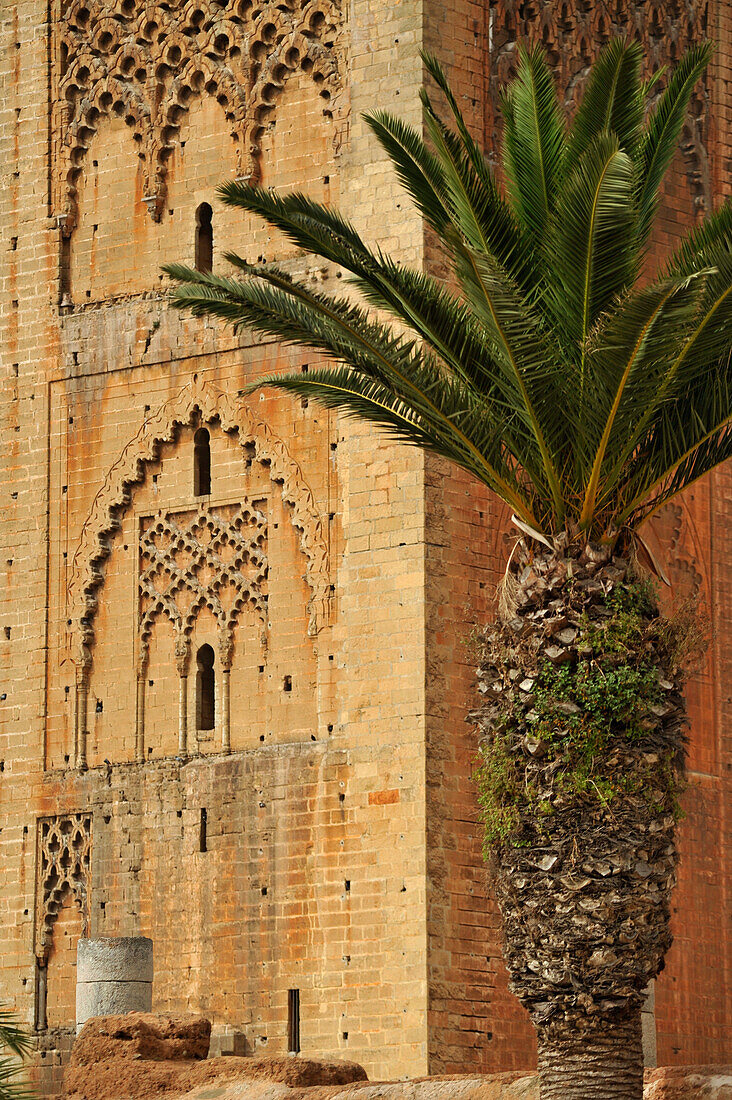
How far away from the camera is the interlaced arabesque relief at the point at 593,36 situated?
22.2 m

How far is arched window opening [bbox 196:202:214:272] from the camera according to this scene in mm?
22812

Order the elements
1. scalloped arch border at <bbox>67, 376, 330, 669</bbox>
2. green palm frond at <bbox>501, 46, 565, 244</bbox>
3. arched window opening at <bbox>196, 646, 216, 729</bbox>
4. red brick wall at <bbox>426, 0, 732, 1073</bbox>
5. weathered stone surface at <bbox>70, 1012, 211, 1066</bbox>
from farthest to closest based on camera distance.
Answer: arched window opening at <bbox>196, 646, 216, 729</bbox>, scalloped arch border at <bbox>67, 376, 330, 669</bbox>, red brick wall at <bbox>426, 0, 732, 1073</bbox>, weathered stone surface at <bbox>70, 1012, 211, 1066</bbox>, green palm frond at <bbox>501, 46, 565, 244</bbox>

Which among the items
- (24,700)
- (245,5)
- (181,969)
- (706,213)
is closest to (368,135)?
(245,5)

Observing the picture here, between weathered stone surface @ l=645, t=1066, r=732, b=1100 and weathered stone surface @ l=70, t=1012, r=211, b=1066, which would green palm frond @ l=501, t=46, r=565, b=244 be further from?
weathered stone surface @ l=70, t=1012, r=211, b=1066

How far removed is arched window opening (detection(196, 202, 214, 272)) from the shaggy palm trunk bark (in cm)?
971

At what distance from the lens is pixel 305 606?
2134cm

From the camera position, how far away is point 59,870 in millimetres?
22406

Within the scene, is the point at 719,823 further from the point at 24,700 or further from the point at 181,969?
the point at 24,700

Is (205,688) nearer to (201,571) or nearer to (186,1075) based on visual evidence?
(201,571)

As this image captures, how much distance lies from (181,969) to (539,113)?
10023 millimetres

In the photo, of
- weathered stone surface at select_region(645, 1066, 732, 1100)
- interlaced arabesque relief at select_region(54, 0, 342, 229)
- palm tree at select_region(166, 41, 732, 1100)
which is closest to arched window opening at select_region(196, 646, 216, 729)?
interlaced arabesque relief at select_region(54, 0, 342, 229)

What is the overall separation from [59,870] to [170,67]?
836 centimetres

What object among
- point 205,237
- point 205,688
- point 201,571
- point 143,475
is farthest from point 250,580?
point 205,237

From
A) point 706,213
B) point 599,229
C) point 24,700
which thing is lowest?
point 24,700
